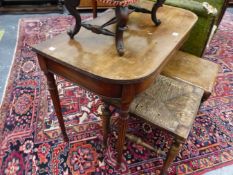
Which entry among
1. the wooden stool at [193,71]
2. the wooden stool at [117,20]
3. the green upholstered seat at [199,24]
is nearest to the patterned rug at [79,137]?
the wooden stool at [193,71]

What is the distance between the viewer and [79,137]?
1435 millimetres

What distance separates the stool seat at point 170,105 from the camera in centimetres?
100

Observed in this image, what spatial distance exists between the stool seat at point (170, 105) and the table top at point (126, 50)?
10.9 inches

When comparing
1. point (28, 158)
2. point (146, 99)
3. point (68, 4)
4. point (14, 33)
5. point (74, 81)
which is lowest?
point (28, 158)

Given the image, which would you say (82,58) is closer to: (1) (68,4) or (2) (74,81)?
(2) (74,81)

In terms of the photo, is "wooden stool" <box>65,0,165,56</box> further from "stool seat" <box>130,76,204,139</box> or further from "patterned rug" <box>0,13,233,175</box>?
"patterned rug" <box>0,13,233,175</box>

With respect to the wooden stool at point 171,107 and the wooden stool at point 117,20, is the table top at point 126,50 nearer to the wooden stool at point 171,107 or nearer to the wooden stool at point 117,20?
the wooden stool at point 117,20

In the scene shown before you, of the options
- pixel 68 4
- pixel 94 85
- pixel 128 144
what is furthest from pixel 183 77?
pixel 68 4

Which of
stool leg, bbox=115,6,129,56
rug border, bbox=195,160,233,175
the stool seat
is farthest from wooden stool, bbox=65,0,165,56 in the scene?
rug border, bbox=195,160,233,175

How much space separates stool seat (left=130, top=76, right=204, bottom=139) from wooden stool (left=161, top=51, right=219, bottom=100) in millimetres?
90


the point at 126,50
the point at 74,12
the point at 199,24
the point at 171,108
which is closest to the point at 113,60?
the point at 126,50

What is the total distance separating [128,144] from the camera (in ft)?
4.60

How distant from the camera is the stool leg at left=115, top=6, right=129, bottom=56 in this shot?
817 mm

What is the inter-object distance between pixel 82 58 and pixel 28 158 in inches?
32.9
